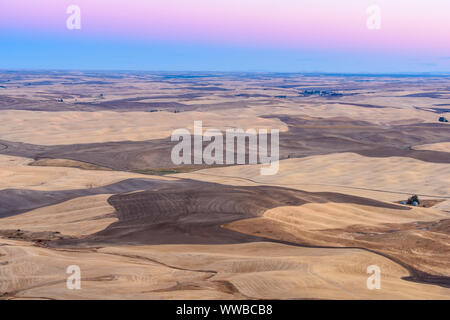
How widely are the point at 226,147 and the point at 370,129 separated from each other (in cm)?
3951

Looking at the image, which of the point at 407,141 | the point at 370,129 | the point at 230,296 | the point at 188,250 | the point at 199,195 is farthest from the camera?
the point at 370,129

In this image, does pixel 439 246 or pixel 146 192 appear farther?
pixel 146 192

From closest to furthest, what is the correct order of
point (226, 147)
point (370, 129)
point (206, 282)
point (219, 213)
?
point (206, 282) < point (219, 213) < point (226, 147) < point (370, 129)

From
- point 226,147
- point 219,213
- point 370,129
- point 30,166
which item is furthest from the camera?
point 370,129

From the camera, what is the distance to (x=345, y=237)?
111ft

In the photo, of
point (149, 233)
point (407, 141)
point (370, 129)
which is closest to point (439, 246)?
point (149, 233)

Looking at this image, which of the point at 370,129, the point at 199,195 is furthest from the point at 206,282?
the point at 370,129

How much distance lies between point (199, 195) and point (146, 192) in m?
4.95

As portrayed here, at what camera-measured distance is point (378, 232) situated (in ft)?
116

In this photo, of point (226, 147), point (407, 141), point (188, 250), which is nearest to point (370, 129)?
point (407, 141)

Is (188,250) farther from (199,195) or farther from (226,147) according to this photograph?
(226,147)

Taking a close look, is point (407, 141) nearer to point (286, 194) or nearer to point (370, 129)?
point (370, 129)

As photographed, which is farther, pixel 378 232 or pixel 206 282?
pixel 378 232

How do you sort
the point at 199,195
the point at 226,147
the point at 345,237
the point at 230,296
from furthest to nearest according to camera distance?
the point at 226,147
the point at 199,195
the point at 345,237
the point at 230,296
